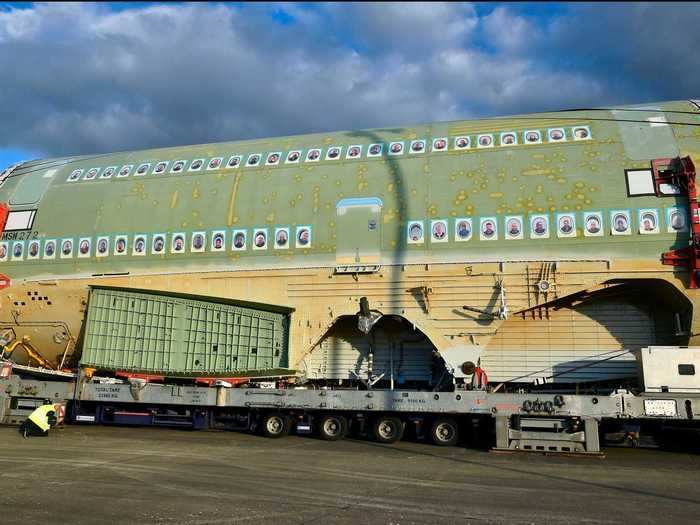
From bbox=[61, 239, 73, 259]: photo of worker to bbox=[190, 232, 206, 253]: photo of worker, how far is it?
4217 mm

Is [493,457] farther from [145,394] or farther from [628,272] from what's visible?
[145,394]

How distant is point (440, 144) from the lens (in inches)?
668

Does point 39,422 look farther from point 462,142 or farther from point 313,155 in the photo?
point 462,142

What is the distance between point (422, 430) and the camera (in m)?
15.0

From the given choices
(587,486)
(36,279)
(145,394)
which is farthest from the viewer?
(36,279)

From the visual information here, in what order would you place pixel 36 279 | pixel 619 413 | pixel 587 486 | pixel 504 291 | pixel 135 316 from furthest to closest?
pixel 36 279 → pixel 135 316 → pixel 504 291 → pixel 619 413 → pixel 587 486

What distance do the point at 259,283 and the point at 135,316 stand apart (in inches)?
158

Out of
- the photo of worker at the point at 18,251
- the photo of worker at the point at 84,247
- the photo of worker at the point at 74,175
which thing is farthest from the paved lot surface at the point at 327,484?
the photo of worker at the point at 74,175

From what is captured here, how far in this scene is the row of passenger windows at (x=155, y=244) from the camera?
16.9 metres

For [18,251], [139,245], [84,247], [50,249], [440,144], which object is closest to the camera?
[440,144]

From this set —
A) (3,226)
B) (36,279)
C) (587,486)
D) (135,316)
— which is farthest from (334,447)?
(3,226)

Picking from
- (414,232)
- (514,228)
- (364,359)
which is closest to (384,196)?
(414,232)

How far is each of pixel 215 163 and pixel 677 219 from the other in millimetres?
13198

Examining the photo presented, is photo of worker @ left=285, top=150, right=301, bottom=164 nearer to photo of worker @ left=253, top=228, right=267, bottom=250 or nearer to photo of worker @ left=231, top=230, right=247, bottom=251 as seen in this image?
photo of worker @ left=253, top=228, right=267, bottom=250
